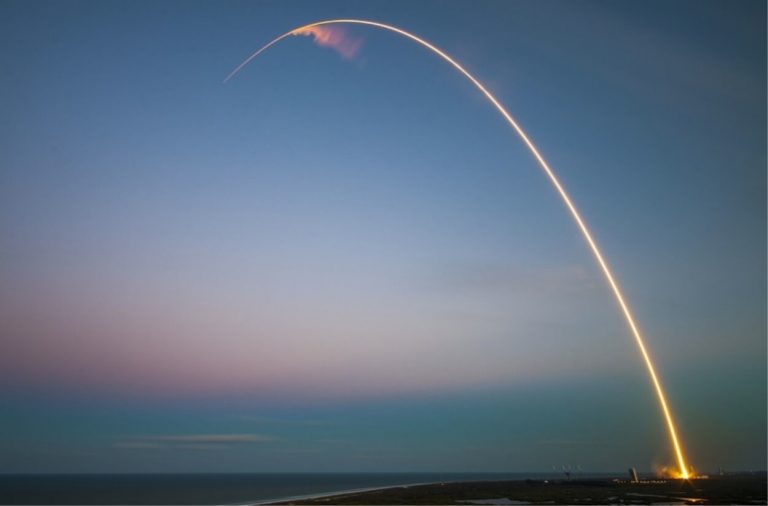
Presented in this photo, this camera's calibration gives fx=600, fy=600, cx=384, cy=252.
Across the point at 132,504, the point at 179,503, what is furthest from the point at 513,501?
the point at 132,504

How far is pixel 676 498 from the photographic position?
224 ft

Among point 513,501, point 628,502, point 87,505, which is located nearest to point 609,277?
point 628,502

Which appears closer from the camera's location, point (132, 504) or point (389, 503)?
point (389, 503)

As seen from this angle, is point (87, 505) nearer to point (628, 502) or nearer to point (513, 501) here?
point (513, 501)

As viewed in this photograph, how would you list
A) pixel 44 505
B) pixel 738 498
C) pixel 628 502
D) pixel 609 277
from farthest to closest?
pixel 44 505 → pixel 738 498 → pixel 628 502 → pixel 609 277

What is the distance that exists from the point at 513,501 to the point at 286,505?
2618cm

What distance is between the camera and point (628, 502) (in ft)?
209

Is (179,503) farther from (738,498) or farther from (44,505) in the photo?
(738,498)

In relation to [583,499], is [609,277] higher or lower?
higher

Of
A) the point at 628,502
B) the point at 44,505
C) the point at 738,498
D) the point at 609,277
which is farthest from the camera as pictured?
the point at 44,505

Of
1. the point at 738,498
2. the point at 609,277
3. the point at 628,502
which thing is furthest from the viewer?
the point at 738,498

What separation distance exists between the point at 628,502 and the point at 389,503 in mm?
25889

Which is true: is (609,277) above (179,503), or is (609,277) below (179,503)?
above

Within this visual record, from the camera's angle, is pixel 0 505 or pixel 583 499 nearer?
pixel 583 499
